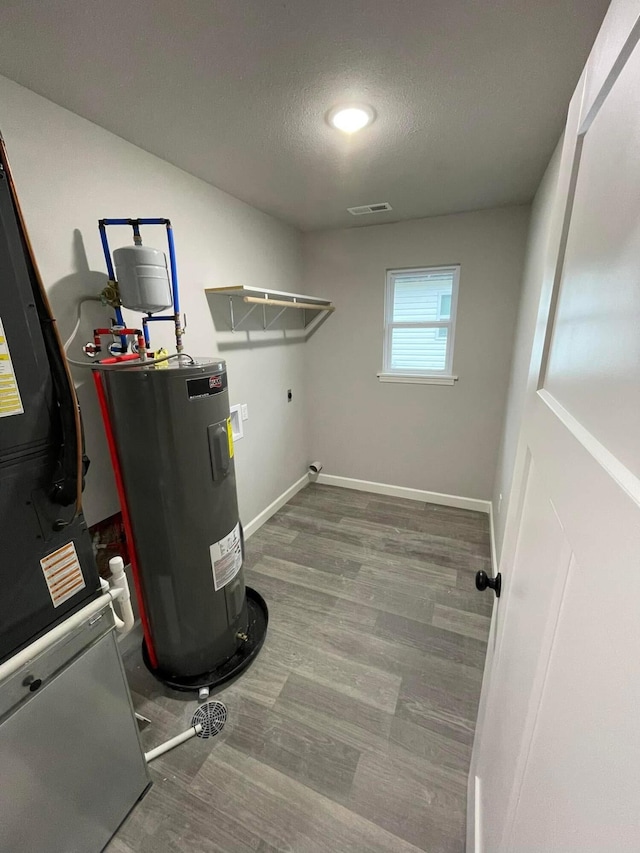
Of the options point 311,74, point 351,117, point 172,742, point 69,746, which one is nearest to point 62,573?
point 69,746

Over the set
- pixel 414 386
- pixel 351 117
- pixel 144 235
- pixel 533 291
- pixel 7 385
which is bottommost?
pixel 414 386

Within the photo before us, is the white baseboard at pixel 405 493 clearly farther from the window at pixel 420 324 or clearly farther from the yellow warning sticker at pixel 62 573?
the yellow warning sticker at pixel 62 573

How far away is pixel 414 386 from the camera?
3066 millimetres

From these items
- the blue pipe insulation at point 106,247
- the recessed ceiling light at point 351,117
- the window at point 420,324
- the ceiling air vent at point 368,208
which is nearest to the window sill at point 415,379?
the window at point 420,324

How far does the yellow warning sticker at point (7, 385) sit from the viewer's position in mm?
738

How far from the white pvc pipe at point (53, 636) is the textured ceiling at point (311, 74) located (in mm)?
1629

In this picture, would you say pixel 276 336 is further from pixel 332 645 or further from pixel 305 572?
pixel 332 645

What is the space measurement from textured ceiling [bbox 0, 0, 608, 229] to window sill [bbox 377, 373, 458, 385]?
58.2 inches

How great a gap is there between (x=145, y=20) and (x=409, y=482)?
10.5 feet

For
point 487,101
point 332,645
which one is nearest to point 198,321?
point 487,101

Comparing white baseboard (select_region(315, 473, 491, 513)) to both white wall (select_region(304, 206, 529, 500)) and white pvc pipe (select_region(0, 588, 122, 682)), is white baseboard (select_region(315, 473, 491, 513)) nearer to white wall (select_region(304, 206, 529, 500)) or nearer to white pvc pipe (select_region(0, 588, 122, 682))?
white wall (select_region(304, 206, 529, 500))

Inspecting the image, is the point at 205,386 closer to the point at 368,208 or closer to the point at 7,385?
the point at 7,385

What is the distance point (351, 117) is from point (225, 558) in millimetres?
1974

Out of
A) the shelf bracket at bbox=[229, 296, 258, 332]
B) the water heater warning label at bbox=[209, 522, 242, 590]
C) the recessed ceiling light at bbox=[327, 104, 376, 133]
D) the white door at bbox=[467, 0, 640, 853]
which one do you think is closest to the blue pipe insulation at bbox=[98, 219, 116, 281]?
the shelf bracket at bbox=[229, 296, 258, 332]
